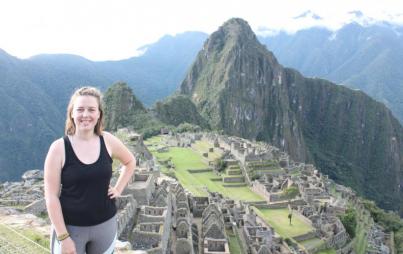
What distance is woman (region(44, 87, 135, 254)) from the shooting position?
4957 mm

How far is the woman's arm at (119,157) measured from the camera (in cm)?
560

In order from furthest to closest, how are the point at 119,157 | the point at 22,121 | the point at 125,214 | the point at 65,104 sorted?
the point at 65,104, the point at 22,121, the point at 125,214, the point at 119,157

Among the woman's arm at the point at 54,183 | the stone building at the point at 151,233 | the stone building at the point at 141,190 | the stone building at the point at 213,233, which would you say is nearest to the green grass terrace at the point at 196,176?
the stone building at the point at 213,233

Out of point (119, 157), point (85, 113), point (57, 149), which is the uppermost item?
point (85, 113)

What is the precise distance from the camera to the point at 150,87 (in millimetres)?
152750

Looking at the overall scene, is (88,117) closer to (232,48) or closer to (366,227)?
(366,227)

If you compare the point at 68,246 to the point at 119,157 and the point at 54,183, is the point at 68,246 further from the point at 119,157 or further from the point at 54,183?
the point at 119,157

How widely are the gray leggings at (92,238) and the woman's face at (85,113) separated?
1.18m

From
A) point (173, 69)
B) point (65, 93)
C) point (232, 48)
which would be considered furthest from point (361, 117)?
point (65, 93)

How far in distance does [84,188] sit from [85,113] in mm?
904

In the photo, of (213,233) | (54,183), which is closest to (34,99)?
(213,233)

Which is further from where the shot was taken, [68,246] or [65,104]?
[65,104]

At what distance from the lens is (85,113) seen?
5305 millimetres

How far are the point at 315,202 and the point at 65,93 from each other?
76.3m
